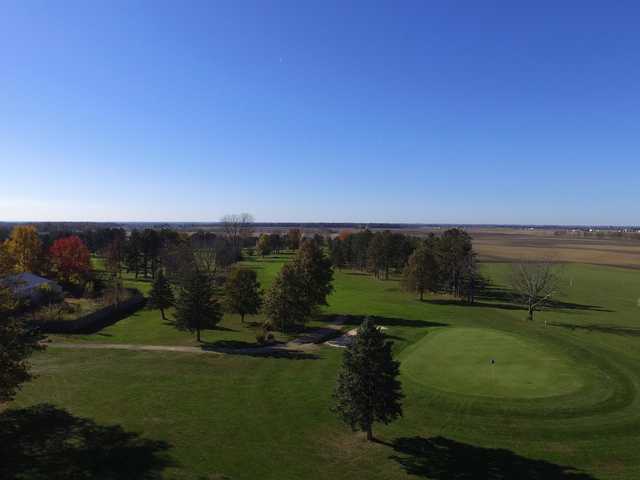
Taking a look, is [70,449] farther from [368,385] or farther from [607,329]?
[607,329]

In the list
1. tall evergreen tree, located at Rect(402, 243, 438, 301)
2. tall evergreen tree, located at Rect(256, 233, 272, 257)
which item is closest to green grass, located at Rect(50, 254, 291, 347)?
tall evergreen tree, located at Rect(402, 243, 438, 301)

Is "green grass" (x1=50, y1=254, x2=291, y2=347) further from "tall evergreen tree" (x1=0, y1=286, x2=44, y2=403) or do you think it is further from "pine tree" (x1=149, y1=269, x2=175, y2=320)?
"tall evergreen tree" (x1=0, y1=286, x2=44, y2=403)

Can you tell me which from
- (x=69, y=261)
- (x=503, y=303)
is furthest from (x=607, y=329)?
(x=69, y=261)

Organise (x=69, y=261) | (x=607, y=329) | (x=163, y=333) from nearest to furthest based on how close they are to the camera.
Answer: (x=163, y=333)
(x=607, y=329)
(x=69, y=261)

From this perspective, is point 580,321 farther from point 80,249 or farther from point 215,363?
point 80,249

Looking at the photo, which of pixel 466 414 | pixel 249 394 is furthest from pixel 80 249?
pixel 466 414

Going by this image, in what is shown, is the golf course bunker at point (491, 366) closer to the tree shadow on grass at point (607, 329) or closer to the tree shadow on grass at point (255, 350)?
the tree shadow on grass at point (255, 350)

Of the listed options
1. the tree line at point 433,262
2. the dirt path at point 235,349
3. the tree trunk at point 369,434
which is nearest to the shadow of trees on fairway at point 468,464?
the tree trunk at point 369,434
